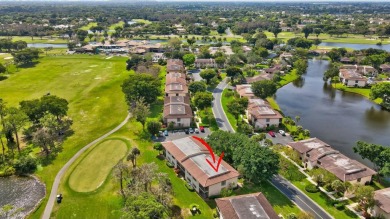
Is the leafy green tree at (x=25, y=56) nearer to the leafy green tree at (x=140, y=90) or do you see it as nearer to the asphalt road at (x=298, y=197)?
the leafy green tree at (x=140, y=90)

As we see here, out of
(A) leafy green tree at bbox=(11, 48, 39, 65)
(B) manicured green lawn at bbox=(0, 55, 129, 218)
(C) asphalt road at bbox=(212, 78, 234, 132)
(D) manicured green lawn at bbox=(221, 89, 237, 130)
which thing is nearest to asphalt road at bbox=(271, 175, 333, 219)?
(C) asphalt road at bbox=(212, 78, 234, 132)

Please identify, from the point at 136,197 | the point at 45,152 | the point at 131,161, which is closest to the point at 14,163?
the point at 45,152

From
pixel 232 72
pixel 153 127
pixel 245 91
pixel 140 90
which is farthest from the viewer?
pixel 232 72

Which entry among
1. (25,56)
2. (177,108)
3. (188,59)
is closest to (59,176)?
(177,108)

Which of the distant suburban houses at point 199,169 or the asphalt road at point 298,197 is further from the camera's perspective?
the distant suburban houses at point 199,169

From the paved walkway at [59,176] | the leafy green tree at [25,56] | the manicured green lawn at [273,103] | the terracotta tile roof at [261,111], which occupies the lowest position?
the paved walkway at [59,176]

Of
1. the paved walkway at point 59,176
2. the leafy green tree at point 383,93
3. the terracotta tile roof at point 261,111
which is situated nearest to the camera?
the paved walkway at point 59,176

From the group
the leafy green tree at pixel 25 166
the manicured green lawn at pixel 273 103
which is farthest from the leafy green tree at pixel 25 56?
the manicured green lawn at pixel 273 103

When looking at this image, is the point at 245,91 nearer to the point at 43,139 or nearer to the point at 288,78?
the point at 288,78
